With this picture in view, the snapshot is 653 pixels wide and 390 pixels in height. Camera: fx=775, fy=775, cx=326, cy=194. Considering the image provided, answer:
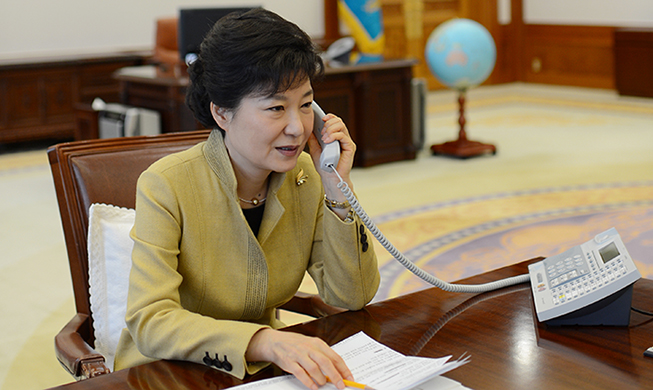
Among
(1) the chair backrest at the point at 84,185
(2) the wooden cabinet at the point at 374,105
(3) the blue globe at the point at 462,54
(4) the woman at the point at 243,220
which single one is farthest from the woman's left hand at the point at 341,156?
(3) the blue globe at the point at 462,54

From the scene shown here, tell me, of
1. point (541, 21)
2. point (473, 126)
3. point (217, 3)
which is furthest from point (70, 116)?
point (541, 21)

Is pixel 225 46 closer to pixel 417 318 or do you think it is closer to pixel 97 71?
pixel 417 318

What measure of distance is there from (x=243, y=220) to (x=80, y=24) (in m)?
7.97

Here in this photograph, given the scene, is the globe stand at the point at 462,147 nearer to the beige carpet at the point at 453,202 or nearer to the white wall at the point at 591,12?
the beige carpet at the point at 453,202

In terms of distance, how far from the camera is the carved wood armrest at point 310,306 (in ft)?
6.44

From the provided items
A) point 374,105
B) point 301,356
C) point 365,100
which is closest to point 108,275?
point 301,356

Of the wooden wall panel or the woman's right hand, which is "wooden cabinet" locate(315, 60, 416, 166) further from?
the woman's right hand

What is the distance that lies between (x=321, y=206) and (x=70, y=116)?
285 inches

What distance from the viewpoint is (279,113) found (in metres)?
1.64

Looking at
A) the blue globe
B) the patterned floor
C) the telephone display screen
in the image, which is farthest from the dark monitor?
the telephone display screen

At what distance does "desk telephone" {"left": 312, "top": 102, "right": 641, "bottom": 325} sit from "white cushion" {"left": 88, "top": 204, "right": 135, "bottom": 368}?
553 mm

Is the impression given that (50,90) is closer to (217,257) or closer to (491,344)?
(217,257)

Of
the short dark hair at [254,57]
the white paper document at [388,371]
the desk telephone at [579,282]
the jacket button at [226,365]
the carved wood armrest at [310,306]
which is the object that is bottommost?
the carved wood armrest at [310,306]

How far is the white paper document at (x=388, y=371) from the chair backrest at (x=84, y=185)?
838 mm
